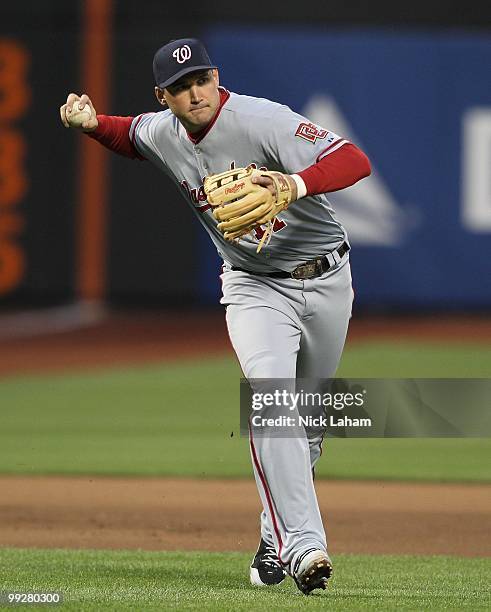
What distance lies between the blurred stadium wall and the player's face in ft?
33.7

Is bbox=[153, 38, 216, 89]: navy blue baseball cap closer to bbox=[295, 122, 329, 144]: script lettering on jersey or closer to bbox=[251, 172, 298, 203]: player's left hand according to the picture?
bbox=[295, 122, 329, 144]: script lettering on jersey

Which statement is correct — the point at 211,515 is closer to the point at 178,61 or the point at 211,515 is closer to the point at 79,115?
the point at 79,115

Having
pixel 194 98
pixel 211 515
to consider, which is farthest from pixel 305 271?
pixel 211 515

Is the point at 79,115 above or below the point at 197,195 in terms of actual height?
above

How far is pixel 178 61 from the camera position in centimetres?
448

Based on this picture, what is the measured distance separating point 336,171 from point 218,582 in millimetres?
1561

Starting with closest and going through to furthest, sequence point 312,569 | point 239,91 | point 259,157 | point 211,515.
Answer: point 312,569
point 259,157
point 211,515
point 239,91

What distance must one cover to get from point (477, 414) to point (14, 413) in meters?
5.75

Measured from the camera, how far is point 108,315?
611 inches

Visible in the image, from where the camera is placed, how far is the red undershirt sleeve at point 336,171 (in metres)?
4.31

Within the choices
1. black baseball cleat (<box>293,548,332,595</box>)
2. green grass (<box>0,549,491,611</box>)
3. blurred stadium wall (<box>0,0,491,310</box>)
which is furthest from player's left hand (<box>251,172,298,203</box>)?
blurred stadium wall (<box>0,0,491,310</box>)

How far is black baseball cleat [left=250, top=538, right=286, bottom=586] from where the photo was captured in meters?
4.74

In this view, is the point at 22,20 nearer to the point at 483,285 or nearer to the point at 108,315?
the point at 108,315

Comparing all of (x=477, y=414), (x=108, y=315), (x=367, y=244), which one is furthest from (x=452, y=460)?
(x=108, y=315)
